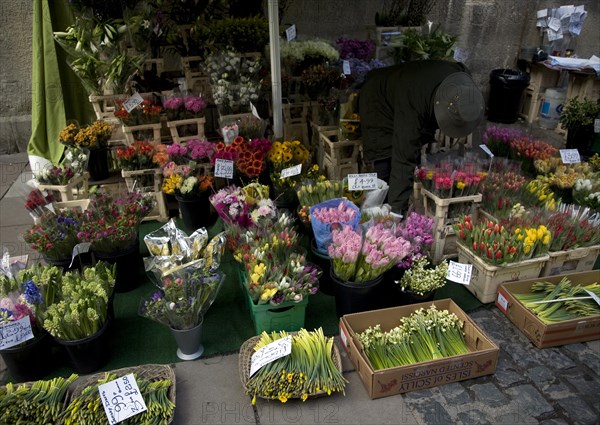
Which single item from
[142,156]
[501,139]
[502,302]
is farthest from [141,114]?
[501,139]

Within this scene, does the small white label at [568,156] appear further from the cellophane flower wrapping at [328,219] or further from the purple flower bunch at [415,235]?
the cellophane flower wrapping at [328,219]

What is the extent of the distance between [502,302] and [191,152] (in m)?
2.79

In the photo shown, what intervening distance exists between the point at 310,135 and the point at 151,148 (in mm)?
2146

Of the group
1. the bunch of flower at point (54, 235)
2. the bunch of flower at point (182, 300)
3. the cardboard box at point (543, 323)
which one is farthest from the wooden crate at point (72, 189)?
the cardboard box at point (543, 323)

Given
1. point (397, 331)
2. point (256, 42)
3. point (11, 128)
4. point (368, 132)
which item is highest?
point (256, 42)

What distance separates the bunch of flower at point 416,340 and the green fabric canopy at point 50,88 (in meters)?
4.21

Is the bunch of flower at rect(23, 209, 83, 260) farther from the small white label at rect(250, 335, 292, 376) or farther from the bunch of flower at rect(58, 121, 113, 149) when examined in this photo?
the small white label at rect(250, 335, 292, 376)

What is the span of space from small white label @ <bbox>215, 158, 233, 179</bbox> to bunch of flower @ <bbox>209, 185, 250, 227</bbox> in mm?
373

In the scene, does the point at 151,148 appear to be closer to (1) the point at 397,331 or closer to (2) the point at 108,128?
(2) the point at 108,128

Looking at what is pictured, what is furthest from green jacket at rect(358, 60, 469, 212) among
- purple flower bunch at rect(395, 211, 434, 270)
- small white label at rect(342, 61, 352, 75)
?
small white label at rect(342, 61, 352, 75)

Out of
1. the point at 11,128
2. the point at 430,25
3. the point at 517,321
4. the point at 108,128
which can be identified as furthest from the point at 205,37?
the point at 517,321

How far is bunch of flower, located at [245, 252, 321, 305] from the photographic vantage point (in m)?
2.54

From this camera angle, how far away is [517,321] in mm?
2967

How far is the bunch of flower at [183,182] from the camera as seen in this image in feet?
12.3
